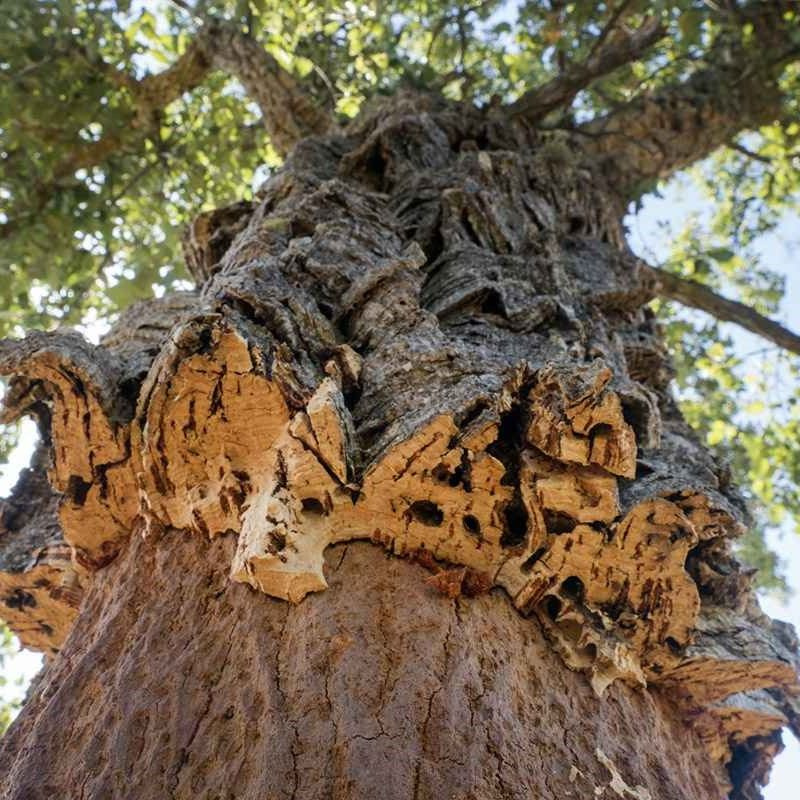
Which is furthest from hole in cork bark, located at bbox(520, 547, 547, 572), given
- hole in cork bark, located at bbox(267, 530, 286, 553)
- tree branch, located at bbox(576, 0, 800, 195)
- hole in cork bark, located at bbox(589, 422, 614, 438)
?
tree branch, located at bbox(576, 0, 800, 195)

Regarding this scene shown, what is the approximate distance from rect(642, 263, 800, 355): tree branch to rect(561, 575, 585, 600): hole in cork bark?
3.27 meters

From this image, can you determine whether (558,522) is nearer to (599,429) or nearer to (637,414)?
(599,429)

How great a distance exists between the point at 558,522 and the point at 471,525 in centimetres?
20

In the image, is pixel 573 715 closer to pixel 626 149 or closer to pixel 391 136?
pixel 391 136

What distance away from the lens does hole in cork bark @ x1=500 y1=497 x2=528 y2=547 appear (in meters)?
1.73

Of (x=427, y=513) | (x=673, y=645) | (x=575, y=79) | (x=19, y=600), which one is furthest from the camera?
(x=575, y=79)

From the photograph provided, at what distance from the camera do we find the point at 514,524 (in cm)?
176

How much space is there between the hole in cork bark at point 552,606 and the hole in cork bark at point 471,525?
0.74ft

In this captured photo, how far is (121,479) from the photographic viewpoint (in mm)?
2031

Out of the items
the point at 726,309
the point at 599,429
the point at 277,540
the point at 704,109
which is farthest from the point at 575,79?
the point at 277,540

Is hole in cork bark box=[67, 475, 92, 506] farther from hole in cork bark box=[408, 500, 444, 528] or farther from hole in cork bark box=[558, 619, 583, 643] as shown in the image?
hole in cork bark box=[558, 619, 583, 643]

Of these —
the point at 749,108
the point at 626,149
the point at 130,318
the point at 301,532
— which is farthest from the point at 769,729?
the point at 749,108

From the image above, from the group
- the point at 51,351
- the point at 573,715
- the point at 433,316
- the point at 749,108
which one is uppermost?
the point at 749,108

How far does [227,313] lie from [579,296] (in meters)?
1.43
